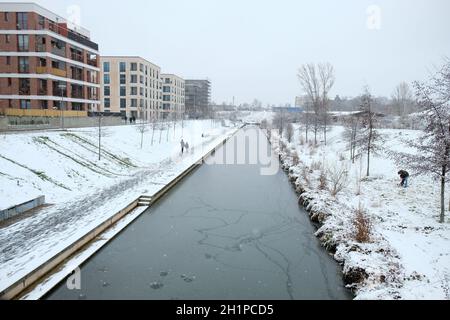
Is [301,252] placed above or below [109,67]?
below

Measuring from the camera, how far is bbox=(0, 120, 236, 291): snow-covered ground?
951 cm

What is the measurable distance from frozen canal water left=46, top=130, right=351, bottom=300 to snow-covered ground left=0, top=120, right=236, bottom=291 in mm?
1215

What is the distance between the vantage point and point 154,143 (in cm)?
3697

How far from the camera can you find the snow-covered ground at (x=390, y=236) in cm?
796

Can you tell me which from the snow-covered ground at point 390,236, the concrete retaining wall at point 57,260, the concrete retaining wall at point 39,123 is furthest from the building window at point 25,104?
the snow-covered ground at point 390,236

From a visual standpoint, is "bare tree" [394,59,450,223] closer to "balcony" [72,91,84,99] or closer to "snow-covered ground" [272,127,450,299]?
"snow-covered ground" [272,127,450,299]

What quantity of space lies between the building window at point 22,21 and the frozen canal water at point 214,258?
102ft

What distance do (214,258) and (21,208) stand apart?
7.51m

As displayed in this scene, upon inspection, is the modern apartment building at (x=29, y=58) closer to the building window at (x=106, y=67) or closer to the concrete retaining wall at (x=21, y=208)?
the concrete retaining wall at (x=21, y=208)

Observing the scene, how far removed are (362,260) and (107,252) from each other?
752cm
